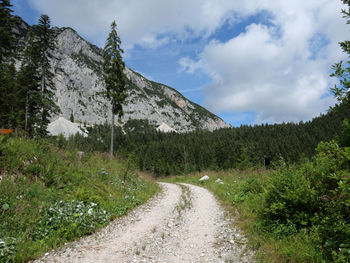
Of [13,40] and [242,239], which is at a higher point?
[13,40]

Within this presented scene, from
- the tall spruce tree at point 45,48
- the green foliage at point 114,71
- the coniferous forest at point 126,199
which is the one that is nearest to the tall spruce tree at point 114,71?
the green foliage at point 114,71

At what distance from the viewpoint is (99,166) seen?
1305 centimetres

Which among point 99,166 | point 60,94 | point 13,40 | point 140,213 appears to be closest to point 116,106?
Answer: point 13,40

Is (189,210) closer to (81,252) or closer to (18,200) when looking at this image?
(81,252)

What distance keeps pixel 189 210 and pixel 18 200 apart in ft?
23.2

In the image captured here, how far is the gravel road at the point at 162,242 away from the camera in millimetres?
4961

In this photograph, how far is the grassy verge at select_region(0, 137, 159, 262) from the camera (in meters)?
5.51

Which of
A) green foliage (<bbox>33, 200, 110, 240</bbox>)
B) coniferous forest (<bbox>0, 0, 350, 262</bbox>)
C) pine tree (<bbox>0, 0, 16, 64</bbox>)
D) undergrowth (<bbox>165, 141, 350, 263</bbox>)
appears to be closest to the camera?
undergrowth (<bbox>165, 141, 350, 263</bbox>)

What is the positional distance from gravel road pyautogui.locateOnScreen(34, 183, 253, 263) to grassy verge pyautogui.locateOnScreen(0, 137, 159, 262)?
56cm

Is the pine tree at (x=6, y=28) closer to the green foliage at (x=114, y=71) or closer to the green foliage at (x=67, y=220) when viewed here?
the green foliage at (x=114, y=71)

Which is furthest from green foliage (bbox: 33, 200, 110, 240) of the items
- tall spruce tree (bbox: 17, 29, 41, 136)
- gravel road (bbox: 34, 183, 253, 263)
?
tall spruce tree (bbox: 17, 29, 41, 136)

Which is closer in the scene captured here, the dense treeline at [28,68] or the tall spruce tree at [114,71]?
the dense treeline at [28,68]

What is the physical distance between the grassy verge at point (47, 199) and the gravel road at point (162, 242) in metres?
0.56

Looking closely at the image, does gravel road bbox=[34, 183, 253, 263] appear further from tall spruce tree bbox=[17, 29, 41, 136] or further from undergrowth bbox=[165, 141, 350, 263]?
tall spruce tree bbox=[17, 29, 41, 136]
